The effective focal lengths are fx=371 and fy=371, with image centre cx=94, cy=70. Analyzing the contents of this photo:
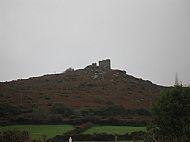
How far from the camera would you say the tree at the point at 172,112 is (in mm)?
27031

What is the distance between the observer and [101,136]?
45656 mm

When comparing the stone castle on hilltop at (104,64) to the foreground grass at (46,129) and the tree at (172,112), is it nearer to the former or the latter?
the foreground grass at (46,129)

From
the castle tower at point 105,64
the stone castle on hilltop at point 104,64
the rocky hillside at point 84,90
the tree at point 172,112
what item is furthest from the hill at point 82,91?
the tree at point 172,112

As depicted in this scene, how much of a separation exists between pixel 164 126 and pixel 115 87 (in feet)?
223

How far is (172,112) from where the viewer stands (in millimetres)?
27828

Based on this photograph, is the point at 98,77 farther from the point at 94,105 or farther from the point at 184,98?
the point at 184,98

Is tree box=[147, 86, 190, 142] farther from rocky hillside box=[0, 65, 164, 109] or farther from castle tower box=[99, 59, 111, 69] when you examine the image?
castle tower box=[99, 59, 111, 69]

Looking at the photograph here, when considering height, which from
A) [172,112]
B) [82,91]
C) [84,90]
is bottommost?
[172,112]

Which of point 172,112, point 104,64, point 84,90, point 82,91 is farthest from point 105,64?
point 172,112

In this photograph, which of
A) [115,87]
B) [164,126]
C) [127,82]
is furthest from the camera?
[127,82]

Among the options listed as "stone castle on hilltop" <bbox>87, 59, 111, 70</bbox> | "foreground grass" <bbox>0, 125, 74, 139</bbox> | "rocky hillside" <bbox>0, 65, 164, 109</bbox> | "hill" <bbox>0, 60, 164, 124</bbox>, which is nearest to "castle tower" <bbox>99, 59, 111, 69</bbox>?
"stone castle on hilltop" <bbox>87, 59, 111, 70</bbox>

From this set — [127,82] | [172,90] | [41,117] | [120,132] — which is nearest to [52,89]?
[127,82]

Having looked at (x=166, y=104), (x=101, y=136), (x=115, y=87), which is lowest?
(x=101, y=136)

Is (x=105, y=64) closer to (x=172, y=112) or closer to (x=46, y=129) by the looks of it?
(x=46, y=129)
